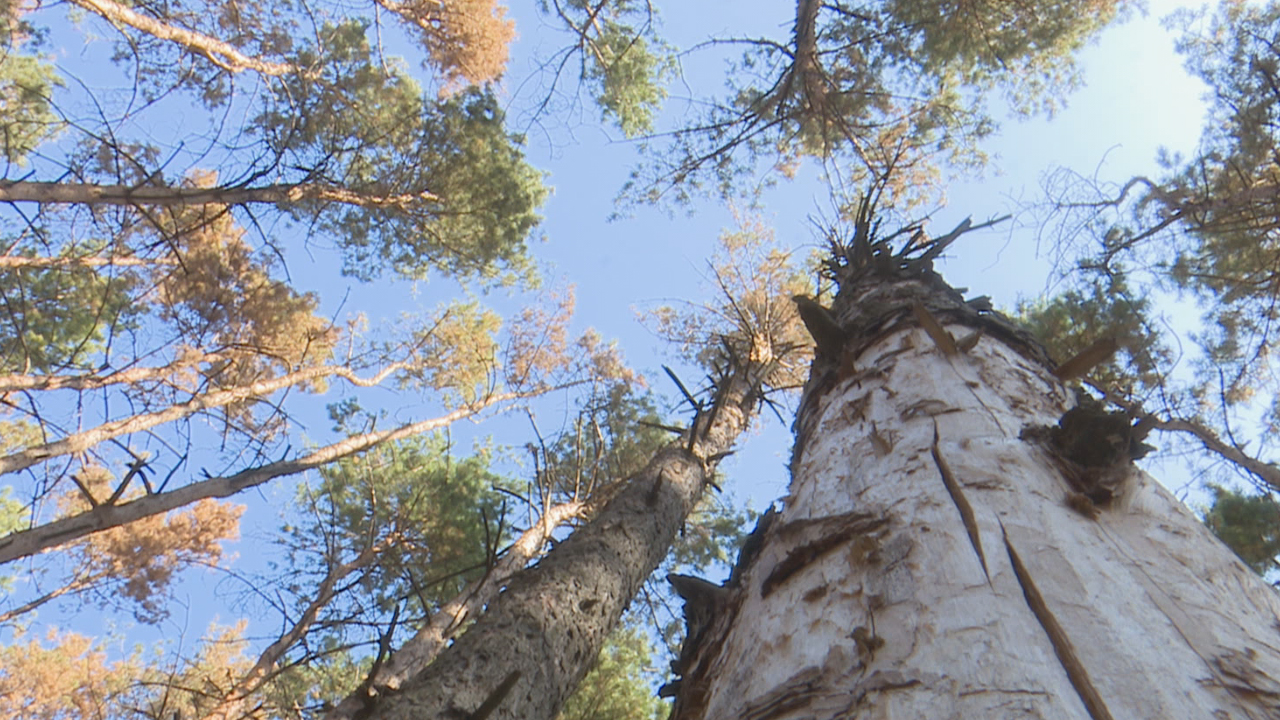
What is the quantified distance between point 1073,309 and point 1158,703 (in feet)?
26.4

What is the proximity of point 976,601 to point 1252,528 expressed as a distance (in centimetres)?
812

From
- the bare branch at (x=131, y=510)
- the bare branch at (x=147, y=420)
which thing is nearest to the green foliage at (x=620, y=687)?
the bare branch at (x=131, y=510)

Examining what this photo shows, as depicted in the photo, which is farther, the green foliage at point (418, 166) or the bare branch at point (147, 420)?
the green foliage at point (418, 166)

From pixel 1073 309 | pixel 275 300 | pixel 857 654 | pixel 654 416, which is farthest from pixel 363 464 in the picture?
pixel 857 654

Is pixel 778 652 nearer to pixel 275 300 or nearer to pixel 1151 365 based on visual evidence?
pixel 1151 365

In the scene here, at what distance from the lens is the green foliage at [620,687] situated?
7.14 metres

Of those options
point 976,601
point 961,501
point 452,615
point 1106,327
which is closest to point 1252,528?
point 1106,327

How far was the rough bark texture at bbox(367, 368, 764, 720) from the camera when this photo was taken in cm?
237

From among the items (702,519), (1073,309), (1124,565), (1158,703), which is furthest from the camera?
(702,519)

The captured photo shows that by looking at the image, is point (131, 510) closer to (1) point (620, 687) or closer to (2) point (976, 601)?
(2) point (976, 601)

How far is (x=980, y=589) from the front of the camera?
0.83 metres

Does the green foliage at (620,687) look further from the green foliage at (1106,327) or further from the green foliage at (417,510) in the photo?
the green foliage at (1106,327)

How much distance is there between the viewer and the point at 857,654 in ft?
2.64

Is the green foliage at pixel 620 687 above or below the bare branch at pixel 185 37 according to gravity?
below
